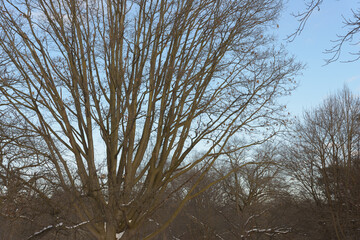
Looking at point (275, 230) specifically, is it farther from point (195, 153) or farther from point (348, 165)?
point (195, 153)

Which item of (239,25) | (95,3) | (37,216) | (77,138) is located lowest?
(37,216)

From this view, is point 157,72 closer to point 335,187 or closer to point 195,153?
point 335,187

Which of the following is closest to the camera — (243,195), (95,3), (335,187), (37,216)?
(37,216)

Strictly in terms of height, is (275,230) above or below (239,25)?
below

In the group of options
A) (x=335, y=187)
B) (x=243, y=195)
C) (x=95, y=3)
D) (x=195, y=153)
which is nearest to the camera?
(x=95, y=3)

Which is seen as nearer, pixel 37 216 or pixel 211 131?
pixel 37 216

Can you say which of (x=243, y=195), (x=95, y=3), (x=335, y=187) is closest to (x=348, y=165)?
(x=335, y=187)

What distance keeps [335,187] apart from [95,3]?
1491cm

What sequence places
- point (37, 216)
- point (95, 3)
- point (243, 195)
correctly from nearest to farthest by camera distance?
point (37, 216) → point (95, 3) → point (243, 195)

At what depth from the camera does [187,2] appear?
291 inches

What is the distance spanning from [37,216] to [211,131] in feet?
12.9

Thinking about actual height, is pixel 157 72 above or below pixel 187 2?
below

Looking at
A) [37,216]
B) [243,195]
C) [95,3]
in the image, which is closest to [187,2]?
[95,3]

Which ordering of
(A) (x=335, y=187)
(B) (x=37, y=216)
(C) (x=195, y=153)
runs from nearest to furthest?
(B) (x=37, y=216) → (A) (x=335, y=187) → (C) (x=195, y=153)
